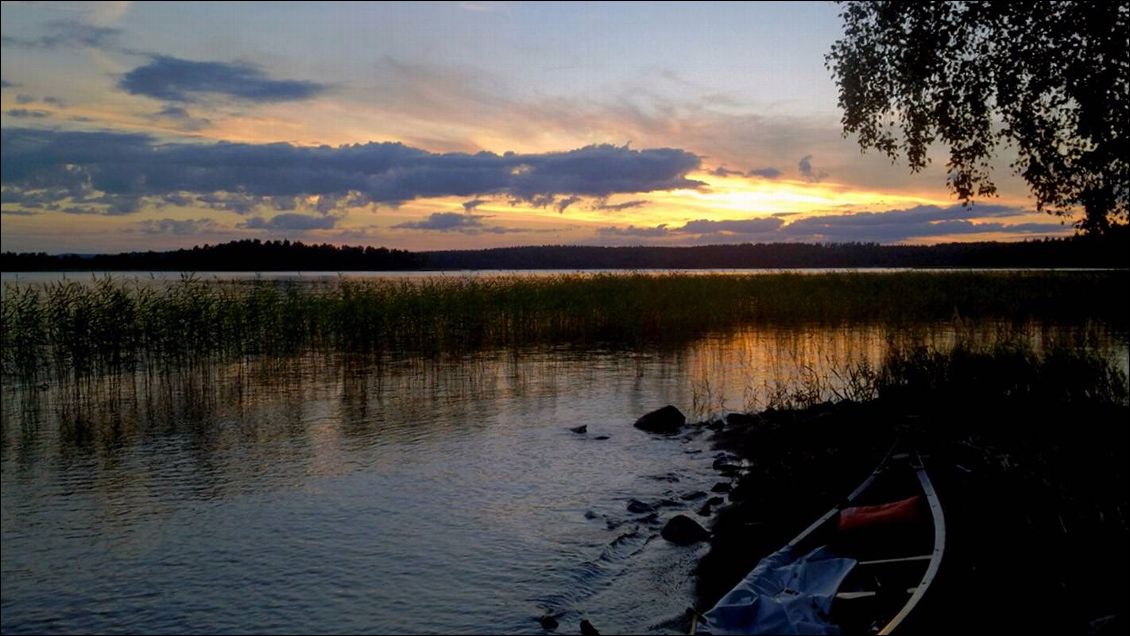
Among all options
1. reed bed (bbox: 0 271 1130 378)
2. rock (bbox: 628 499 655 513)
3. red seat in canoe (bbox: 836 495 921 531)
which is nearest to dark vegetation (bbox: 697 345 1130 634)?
red seat in canoe (bbox: 836 495 921 531)

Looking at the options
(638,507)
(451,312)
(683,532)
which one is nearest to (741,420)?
(638,507)

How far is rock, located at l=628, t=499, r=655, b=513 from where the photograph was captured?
10.8m

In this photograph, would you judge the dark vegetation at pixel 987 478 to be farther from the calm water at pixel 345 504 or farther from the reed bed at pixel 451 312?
the reed bed at pixel 451 312

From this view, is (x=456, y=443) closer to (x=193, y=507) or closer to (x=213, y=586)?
(x=193, y=507)

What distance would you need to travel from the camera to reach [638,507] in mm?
10812

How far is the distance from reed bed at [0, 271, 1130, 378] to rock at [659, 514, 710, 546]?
18041mm

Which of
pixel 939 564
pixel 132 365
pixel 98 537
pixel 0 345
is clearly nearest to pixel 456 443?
pixel 98 537

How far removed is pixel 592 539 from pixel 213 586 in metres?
4.40

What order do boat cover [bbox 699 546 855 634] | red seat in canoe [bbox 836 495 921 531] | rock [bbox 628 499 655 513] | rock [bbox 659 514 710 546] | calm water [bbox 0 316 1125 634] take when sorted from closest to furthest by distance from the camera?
1. boat cover [bbox 699 546 855 634]
2. calm water [bbox 0 316 1125 634]
3. red seat in canoe [bbox 836 495 921 531]
4. rock [bbox 659 514 710 546]
5. rock [bbox 628 499 655 513]

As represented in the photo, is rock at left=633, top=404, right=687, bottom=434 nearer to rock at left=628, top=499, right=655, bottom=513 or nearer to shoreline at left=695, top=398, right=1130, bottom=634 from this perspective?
shoreline at left=695, top=398, right=1130, bottom=634

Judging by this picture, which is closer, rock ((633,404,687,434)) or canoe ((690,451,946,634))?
canoe ((690,451,946,634))

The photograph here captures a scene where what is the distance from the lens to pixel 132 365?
22.2 m

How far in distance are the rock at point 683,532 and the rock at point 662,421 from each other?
19.2 ft

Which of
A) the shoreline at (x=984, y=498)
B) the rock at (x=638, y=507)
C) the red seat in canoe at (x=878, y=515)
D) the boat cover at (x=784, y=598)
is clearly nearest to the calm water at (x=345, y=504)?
the rock at (x=638, y=507)
